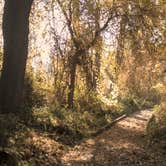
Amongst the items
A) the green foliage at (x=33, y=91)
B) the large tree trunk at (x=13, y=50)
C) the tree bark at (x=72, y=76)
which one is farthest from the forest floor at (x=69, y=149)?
the tree bark at (x=72, y=76)

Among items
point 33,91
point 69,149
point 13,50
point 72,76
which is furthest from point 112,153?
point 72,76

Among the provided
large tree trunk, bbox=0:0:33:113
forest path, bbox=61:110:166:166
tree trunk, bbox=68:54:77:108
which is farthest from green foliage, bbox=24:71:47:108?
large tree trunk, bbox=0:0:33:113

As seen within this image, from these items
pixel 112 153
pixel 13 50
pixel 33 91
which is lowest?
pixel 112 153

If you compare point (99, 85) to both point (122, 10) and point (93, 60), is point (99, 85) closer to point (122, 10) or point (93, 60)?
point (93, 60)

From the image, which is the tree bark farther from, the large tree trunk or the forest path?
the large tree trunk

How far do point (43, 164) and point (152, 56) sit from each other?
359 inches

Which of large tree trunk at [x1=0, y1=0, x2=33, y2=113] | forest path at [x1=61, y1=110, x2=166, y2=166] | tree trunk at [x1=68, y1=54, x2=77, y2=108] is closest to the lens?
forest path at [x1=61, y1=110, x2=166, y2=166]

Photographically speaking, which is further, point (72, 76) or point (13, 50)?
point (72, 76)

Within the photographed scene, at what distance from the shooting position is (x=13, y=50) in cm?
1216

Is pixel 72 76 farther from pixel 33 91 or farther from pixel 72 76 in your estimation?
pixel 33 91

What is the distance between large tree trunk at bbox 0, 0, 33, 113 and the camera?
38.9 feet

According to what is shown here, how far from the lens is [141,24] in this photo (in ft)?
54.8

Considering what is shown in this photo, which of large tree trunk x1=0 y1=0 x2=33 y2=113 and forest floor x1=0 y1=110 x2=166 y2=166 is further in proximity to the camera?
large tree trunk x1=0 y1=0 x2=33 y2=113

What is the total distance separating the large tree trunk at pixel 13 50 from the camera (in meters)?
11.9
